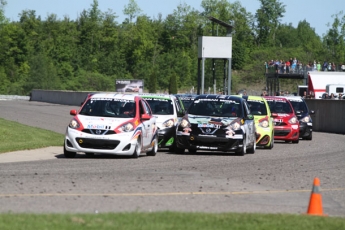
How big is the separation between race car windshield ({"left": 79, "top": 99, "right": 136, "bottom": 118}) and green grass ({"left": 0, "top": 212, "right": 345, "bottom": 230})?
11.1 m

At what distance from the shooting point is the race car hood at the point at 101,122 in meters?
21.0

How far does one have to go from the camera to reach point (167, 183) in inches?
602

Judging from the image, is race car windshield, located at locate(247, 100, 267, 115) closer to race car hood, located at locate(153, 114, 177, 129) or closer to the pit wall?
race car hood, located at locate(153, 114, 177, 129)

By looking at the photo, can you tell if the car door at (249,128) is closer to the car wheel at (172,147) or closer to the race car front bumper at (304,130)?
the car wheel at (172,147)

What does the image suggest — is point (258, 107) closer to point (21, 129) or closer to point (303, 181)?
point (21, 129)

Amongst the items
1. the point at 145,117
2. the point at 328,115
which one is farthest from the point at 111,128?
the point at 328,115

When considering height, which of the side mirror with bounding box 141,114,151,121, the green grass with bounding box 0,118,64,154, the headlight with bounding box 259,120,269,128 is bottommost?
the green grass with bounding box 0,118,64,154

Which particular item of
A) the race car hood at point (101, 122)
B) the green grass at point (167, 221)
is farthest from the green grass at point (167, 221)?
the race car hood at point (101, 122)

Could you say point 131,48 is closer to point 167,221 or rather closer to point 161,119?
point 161,119

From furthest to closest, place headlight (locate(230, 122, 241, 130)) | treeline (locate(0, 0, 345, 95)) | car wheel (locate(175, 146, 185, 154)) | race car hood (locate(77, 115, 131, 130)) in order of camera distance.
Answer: treeline (locate(0, 0, 345, 95)) < car wheel (locate(175, 146, 185, 154)) < headlight (locate(230, 122, 241, 130)) < race car hood (locate(77, 115, 131, 130))

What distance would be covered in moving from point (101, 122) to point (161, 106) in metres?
4.74

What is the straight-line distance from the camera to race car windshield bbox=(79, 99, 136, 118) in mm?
→ 21938

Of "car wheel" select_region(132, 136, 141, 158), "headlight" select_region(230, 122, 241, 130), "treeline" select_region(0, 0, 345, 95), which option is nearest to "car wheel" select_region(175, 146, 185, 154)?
"headlight" select_region(230, 122, 241, 130)

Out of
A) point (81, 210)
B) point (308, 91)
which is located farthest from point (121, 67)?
point (81, 210)
